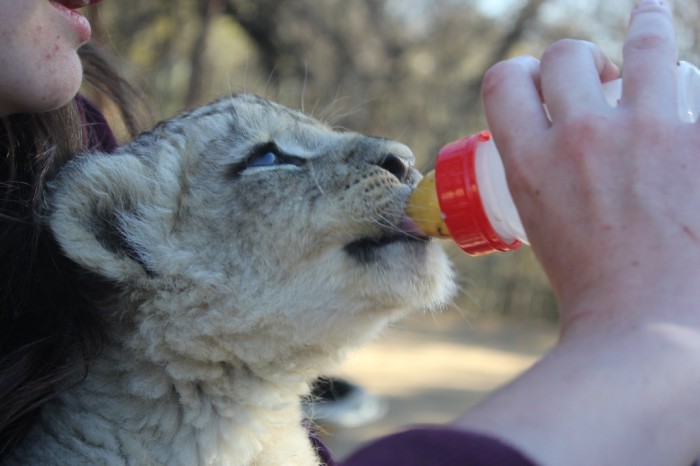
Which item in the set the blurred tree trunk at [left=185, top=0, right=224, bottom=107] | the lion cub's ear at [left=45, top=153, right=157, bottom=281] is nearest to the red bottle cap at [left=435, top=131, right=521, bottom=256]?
the lion cub's ear at [left=45, top=153, right=157, bottom=281]

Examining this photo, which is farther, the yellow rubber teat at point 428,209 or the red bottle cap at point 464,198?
the yellow rubber teat at point 428,209

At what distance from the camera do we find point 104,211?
2.16 metres

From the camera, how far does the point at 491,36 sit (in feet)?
34.9

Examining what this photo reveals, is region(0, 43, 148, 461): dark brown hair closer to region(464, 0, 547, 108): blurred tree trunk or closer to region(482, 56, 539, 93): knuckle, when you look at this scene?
region(482, 56, 539, 93): knuckle

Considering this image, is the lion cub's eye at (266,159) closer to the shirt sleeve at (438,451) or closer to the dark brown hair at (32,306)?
the dark brown hair at (32,306)

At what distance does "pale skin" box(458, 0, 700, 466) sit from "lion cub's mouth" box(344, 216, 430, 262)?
2.25ft

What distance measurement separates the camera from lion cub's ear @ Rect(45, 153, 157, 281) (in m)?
1.98

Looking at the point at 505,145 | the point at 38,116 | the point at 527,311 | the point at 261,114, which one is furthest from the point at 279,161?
the point at 527,311

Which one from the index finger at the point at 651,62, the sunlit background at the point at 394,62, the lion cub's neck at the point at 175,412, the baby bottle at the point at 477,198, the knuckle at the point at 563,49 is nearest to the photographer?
the index finger at the point at 651,62

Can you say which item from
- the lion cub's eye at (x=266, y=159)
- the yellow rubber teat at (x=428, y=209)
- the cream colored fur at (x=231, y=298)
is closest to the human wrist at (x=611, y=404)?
the yellow rubber teat at (x=428, y=209)

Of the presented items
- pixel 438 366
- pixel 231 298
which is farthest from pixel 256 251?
pixel 438 366

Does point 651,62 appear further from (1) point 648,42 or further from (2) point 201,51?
(2) point 201,51

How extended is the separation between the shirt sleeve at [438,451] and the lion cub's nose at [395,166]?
116cm

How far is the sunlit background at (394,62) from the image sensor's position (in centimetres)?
791
